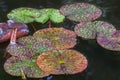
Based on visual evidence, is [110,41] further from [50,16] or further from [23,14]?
[23,14]

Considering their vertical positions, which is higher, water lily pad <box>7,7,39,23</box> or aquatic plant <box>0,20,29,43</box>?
water lily pad <box>7,7,39,23</box>

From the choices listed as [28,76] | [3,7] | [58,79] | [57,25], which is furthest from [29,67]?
[3,7]

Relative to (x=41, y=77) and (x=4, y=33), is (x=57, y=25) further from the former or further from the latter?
(x=41, y=77)

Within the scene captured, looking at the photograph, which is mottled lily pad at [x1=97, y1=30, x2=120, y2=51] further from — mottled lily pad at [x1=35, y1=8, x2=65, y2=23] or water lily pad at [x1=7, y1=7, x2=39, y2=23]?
water lily pad at [x1=7, y1=7, x2=39, y2=23]

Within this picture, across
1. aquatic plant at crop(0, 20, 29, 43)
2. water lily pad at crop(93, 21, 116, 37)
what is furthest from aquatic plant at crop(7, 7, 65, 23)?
water lily pad at crop(93, 21, 116, 37)

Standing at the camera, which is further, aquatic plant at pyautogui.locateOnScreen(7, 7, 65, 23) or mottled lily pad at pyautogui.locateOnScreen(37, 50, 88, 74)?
aquatic plant at pyautogui.locateOnScreen(7, 7, 65, 23)

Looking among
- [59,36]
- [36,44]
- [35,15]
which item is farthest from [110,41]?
[35,15]

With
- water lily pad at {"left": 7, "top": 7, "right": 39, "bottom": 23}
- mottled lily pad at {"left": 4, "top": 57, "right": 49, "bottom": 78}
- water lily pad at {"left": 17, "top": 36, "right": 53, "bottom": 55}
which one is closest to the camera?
mottled lily pad at {"left": 4, "top": 57, "right": 49, "bottom": 78}

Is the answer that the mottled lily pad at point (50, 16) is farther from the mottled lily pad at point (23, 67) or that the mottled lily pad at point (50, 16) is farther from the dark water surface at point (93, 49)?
the mottled lily pad at point (23, 67)
